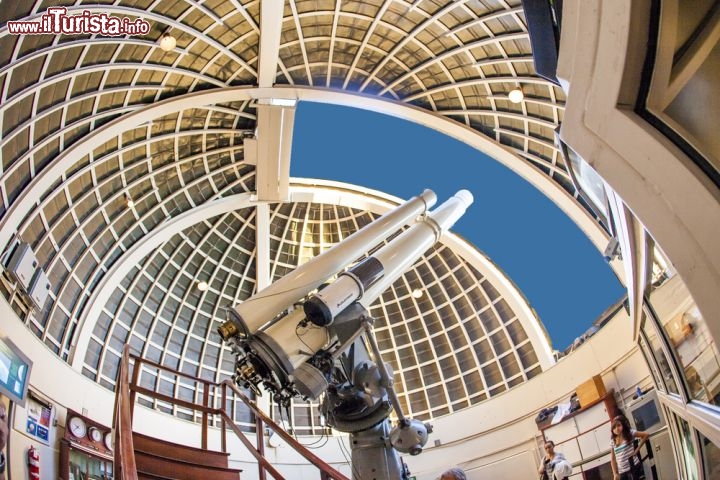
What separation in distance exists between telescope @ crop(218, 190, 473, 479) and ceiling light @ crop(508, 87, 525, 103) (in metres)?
8.00

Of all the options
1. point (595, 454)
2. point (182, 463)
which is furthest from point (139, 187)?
point (595, 454)

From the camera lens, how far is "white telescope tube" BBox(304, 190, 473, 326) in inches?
348

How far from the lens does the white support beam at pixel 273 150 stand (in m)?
16.4

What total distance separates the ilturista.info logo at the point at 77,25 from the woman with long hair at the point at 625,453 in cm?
1240

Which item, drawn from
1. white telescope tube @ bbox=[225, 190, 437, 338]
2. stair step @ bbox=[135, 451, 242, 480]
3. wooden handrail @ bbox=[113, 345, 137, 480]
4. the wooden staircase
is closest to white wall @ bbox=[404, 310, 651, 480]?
white telescope tube @ bbox=[225, 190, 437, 338]

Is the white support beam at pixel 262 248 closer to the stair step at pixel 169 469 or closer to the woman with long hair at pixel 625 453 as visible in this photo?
the stair step at pixel 169 469

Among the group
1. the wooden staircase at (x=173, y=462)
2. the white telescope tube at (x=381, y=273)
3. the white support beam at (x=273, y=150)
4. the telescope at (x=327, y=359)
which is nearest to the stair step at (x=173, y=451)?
the wooden staircase at (x=173, y=462)

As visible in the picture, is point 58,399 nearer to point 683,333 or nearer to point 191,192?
point 191,192

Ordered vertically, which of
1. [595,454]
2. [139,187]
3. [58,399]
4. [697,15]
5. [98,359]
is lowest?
[595,454]

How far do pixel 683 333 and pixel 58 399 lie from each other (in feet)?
49.6

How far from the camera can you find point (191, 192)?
1906cm

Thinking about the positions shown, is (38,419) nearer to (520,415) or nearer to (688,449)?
(688,449)

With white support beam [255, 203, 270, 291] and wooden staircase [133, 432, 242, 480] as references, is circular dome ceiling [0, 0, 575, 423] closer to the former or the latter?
white support beam [255, 203, 270, 291]

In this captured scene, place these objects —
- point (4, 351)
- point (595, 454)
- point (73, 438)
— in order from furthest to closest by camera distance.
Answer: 1. point (595, 454)
2. point (73, 438)
3. point (4, 351)
